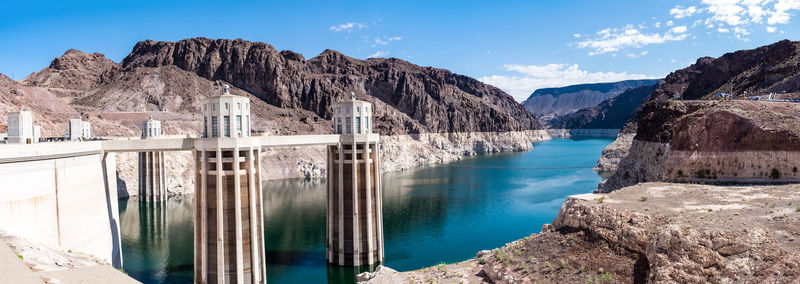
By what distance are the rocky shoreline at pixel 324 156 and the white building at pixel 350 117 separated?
48402 mm

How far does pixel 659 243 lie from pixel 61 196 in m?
25.3

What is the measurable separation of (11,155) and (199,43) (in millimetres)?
133080

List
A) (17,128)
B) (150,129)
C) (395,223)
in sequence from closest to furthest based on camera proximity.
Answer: (17,128), (395,223), (150,129)

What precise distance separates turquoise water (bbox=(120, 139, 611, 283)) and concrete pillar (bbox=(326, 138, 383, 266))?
1347 millimetres

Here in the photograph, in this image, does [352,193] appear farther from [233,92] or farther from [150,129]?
[233,92]

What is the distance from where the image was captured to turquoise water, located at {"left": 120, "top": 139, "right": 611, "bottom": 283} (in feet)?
112

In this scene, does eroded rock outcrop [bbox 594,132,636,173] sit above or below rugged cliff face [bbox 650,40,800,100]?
below

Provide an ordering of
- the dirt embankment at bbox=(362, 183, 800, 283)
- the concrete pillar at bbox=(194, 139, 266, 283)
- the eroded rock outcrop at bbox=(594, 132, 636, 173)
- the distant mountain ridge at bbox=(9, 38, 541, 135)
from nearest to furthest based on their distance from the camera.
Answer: the dirt embankment at bbox=(362, 183, 800, 283) < the concrete pillar at bbox=(194, 139, 266, 283) < the eroded rock outcrop at bbox=(594, 132, 636, 173) < the distant mountain ridge at bbox=(9, 38, 541, 135)

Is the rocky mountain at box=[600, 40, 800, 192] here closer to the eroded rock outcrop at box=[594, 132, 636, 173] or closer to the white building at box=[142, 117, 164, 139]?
the eroded rock outcrop at box=[594, 132, 636, 173]

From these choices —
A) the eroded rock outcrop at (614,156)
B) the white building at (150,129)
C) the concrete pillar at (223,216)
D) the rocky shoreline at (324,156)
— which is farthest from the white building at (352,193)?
the eroded rock outcrop at (614,156)

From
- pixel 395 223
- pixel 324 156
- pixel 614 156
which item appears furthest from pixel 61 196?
pixel 614 156

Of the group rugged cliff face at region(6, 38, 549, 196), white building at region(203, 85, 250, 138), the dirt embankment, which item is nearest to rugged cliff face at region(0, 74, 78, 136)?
rugged cliff face at region(6, 38, 549, 196)

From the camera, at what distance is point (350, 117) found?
32.9 m

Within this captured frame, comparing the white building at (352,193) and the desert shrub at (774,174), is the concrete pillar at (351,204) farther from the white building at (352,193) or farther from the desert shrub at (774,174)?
the desert shrub at (774,174)
